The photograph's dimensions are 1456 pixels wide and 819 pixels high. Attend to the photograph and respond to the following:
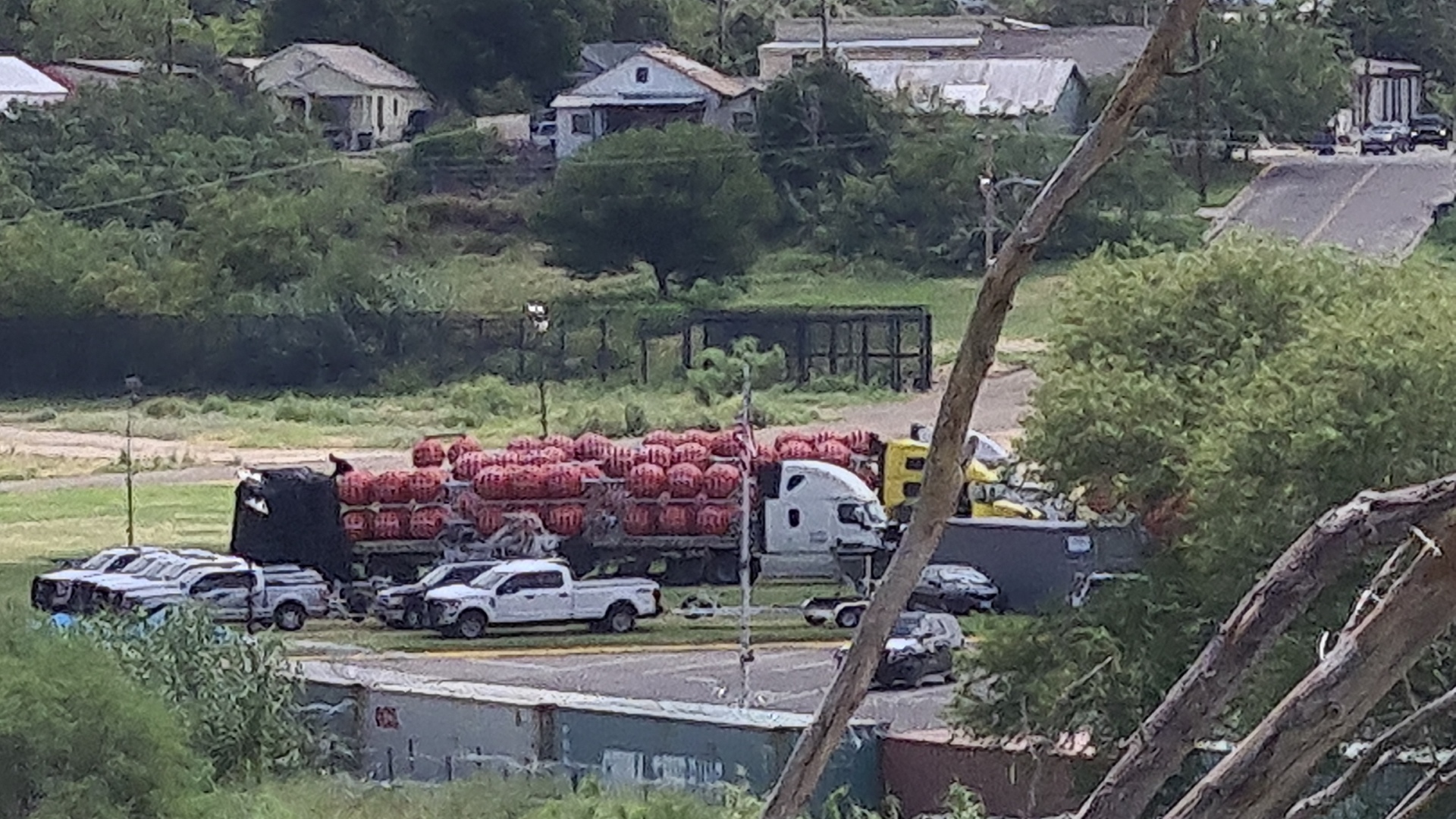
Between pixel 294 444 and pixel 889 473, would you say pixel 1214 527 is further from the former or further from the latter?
pixel 294 444

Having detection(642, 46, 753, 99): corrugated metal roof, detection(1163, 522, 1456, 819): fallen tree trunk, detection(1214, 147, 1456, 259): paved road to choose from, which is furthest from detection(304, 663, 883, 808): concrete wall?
detection(642, 46, 753, 99): corrugated metal roof

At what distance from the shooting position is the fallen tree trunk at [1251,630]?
271cm

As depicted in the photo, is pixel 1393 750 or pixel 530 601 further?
pixel 530 601

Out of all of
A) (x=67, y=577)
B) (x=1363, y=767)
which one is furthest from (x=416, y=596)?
(x=1363, y=767)

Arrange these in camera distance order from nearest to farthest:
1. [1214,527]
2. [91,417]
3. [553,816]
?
[553,816], [1214,527], [91,417]

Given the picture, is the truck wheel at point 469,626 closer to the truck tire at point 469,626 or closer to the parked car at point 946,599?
the truck tire at point 469,626

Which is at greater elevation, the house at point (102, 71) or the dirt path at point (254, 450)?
the house at point (102, 71)

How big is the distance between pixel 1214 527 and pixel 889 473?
57.0 ft

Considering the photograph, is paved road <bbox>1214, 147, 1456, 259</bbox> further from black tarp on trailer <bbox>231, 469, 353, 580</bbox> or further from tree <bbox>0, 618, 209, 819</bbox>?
tree <bbox>0, 618, 209, 819</bbox>

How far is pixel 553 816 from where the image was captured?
14.4 meters

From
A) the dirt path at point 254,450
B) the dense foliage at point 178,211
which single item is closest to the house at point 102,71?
the dense foliage at point 178,211

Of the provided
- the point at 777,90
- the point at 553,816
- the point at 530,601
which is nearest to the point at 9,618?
the point at 553,816

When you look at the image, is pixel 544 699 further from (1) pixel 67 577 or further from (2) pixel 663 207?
(2) pixel 663 207

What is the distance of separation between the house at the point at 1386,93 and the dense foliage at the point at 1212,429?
117 ft
